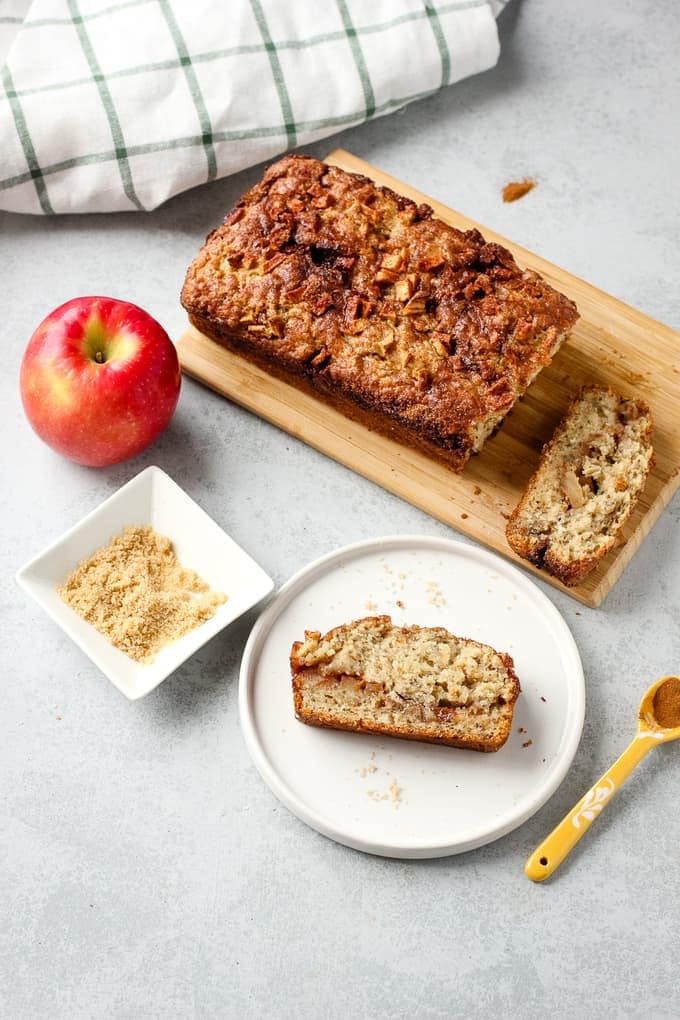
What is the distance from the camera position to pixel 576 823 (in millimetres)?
3324

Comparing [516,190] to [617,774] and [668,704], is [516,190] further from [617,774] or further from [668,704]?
[617,774]

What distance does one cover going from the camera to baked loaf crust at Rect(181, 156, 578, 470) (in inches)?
137

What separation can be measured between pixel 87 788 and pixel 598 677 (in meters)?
1.80

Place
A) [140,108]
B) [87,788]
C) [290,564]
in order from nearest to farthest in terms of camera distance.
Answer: [87,788]
[290,564]
[140,108]

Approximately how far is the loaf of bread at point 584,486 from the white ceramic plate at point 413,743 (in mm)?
155

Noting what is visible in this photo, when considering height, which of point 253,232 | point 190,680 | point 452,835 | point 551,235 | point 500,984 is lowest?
point 500,984

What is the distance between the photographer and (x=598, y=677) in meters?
3.61

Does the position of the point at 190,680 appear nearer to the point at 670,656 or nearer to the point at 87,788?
the point at 87,788

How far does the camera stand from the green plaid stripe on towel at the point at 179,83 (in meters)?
4.00

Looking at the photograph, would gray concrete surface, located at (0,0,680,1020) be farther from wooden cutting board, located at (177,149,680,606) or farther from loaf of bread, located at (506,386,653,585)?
loaf of bread, located at (506,386,653,585)

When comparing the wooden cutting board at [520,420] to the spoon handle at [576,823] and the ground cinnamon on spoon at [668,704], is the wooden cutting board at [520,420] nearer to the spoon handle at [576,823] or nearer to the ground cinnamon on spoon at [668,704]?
the ground cinnamon on spoon at [668,704]

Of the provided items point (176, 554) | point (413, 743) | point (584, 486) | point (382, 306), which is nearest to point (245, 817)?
point (413, 743)

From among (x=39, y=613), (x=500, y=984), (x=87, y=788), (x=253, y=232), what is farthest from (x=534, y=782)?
(x=253, y=232)

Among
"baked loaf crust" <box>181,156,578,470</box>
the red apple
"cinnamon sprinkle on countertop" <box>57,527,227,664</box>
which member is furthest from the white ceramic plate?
the red apple
